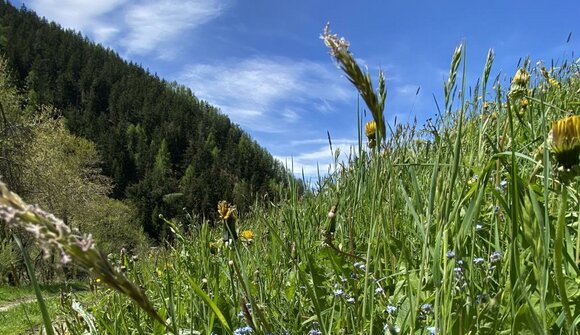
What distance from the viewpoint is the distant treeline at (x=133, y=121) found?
87.1 metres

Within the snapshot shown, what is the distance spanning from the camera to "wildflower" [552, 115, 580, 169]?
0.60 meters

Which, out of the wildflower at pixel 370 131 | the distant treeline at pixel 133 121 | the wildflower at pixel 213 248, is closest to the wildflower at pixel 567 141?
the wildflower at pixel 370 131

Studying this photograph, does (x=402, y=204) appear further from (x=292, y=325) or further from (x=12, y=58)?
(x=12, y=58)

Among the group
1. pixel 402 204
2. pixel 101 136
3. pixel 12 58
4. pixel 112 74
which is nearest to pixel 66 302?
pixel 402 204

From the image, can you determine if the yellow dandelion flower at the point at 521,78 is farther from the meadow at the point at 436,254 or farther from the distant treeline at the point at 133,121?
the distant treeline at the point at 133,121

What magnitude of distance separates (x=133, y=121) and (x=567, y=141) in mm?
113696

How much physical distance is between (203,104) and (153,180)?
43.7 meters

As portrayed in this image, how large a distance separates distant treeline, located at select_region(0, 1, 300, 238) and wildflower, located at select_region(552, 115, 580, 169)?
8090 cm

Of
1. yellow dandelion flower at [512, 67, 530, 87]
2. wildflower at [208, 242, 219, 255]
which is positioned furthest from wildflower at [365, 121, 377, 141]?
wildflower at [208, 242, 219, 255]

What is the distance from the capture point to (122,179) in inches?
3452

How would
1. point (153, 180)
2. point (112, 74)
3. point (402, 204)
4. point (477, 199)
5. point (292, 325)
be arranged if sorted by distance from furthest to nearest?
point (112, 74) → point (153, 180) → point (402, 204) → point (292, 325) → point (477, 199)

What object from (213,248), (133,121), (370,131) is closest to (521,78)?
(370,131)

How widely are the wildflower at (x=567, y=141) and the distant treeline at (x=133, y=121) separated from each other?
80.9 m

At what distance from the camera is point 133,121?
10875 cm
